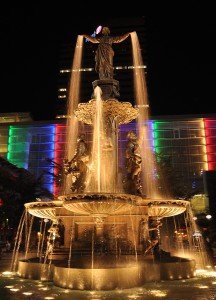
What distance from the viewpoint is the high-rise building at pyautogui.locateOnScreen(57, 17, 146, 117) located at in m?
80.7

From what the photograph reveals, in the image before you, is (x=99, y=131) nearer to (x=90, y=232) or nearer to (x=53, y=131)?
(x=90, y=232)

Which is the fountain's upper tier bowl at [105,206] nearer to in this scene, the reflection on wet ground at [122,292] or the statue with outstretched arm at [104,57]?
the reflection on wet ground at [122,292]

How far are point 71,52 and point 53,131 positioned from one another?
156 feet

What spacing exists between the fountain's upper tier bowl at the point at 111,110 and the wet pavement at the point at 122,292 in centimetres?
645

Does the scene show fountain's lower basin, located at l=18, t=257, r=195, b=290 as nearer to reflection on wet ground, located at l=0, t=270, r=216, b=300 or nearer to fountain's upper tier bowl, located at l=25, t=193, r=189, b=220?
reflection on wet ground, located at l=0, t=270, r=216, b=300

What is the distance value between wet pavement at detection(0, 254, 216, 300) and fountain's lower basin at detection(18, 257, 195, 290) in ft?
0.51

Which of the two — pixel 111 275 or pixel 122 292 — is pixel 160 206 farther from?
pixel 122 292

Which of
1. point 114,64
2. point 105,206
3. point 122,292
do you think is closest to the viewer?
point 122,292

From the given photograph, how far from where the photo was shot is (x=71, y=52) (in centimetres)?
9394

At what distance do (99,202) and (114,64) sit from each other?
81.5 metres

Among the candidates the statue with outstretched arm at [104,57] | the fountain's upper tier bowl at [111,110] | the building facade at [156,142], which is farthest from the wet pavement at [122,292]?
the building facade at [156,142]

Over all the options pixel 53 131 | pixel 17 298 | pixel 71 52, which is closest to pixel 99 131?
pixel 17 298

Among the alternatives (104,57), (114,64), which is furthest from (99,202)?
(114,64)

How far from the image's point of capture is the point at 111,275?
7238 millimetres
